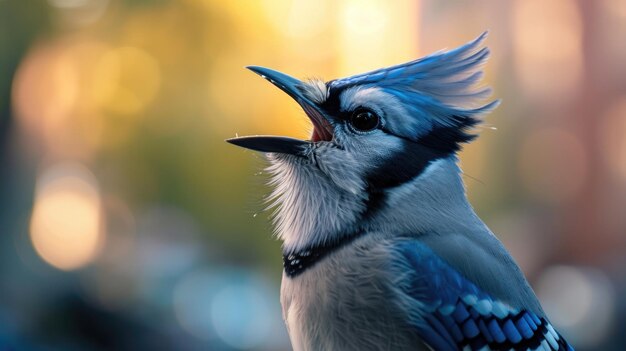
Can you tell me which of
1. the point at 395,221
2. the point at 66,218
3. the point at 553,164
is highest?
the point at 395,221

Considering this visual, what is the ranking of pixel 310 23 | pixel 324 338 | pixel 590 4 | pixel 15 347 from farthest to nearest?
1. pixel 590 4
2. pixel 310 23
3. pixel 15 347
4. pixel 324 338

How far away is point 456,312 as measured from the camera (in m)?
0.87

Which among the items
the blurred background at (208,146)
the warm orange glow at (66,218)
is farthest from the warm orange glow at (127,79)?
the warm orange glow at (66,218)

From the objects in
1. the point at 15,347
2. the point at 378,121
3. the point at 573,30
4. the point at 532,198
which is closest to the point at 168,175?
the point at 15,347

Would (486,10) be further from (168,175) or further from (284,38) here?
(168,175)

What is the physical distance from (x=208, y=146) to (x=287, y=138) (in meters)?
2.89

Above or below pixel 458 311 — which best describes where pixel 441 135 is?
above

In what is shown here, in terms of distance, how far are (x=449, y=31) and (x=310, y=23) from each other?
24.7 inches

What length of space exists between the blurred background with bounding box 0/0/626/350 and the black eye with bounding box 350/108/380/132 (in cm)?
239

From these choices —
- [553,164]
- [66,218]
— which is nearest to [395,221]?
[66,218]

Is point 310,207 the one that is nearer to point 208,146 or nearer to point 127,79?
point 208,146

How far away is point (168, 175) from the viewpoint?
4004 millimetres

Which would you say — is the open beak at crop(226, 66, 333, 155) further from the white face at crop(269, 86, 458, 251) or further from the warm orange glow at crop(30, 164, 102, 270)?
the warm orange glow at crop(30, 164, 102, 270)

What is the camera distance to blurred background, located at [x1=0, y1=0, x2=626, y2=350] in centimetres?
348
